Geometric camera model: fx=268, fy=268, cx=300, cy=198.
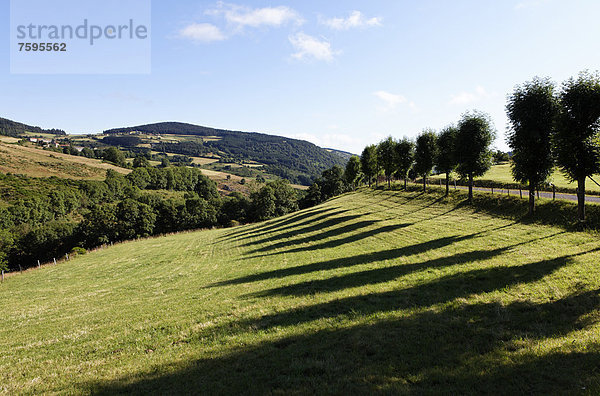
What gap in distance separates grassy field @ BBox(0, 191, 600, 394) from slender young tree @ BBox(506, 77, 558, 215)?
7.23 metres

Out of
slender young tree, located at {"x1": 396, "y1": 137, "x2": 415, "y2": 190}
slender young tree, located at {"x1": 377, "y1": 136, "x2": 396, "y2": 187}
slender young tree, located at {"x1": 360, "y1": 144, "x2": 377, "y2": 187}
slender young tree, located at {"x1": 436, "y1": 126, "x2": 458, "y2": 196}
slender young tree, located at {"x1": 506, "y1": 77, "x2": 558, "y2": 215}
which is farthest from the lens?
slender young tree, located at {"x1": 360, "y1": 144, "x2": 377, "y2": 187}

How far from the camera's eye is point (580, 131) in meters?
22.8

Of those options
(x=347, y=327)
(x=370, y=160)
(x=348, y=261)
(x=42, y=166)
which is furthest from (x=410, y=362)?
(x=42, y=166)

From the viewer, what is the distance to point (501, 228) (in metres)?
27.1

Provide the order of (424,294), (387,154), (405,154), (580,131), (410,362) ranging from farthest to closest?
(387,154), (405,154), (580,131), (424,294), (410,362)

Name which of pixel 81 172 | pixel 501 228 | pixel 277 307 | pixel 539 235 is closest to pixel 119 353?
pixel 277 307

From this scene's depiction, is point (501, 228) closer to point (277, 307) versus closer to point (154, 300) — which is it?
point (277, 307)

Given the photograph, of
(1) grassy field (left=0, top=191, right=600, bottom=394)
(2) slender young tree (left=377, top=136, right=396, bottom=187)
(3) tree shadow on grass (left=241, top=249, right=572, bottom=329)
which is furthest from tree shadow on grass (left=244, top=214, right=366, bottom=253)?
(2) slender young tree (left=377, top=136, right=396, bottom=187)

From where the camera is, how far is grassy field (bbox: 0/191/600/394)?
750 cm

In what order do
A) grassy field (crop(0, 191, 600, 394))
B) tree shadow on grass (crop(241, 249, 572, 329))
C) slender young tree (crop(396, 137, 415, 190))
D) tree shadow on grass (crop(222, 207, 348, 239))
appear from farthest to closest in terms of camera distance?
slender young tree (crop(396, 137, 415, 190)), tree shadow on grass (crop(222, 207, 348, 239)), tree shadow on grass (crop(241, 249, 572, 329)), grassy field (crop(0, 191, 600, 394))

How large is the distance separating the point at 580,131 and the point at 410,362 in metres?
27.4

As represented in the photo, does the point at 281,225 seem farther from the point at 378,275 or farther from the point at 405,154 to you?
the point at 378,275

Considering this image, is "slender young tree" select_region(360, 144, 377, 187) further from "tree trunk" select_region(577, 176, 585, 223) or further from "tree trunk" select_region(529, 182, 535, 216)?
"tree trunk" select_region(577, 176, 585, 223)

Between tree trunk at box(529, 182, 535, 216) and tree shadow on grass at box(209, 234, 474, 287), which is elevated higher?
tree trunk at box(529, 182, 535, 216)
